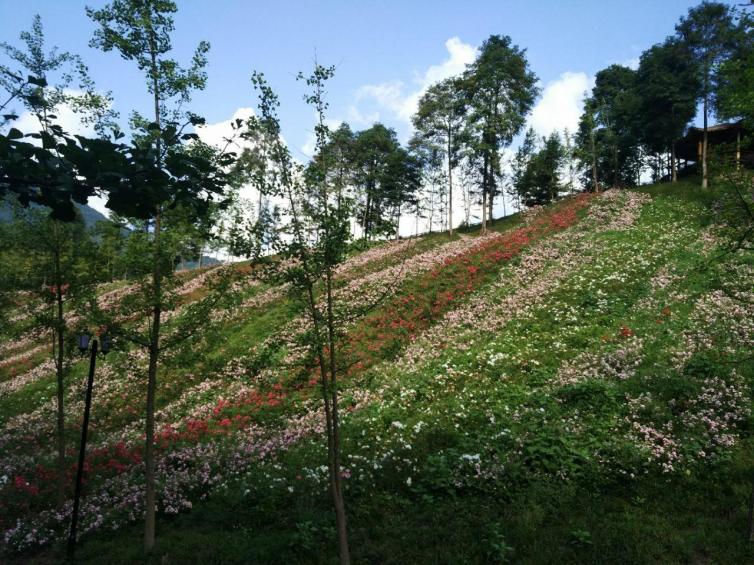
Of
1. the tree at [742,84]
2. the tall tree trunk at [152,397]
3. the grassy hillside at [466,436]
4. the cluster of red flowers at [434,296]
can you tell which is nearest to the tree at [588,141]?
the cluster of red flowers at [434,296]

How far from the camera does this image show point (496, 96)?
43688 mm

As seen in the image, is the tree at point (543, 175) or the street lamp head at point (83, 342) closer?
the street lamp head at point (83, 342)

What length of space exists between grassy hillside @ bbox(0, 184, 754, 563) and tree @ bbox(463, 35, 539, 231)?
22440 mm

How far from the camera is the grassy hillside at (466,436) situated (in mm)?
9078

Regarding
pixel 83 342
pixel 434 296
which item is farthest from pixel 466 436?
pixel 434 296

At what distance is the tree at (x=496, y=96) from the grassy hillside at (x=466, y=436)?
22.4 meters

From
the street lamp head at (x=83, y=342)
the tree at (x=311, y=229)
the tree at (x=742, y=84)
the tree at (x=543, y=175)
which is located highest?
the tree at (x=543, y=175)

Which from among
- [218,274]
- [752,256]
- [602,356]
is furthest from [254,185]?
[752,256]

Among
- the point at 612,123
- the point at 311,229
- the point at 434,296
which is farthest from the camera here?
the point at 612,123

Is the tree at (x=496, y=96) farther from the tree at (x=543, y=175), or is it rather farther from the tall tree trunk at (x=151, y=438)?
the tall tree trunk at (x=151, y=438)

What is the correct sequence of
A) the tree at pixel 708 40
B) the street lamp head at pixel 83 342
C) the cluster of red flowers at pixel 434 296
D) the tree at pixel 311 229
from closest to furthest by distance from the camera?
the tree at pixel 311 229
the street lamp head at pixel 83 342
the cluster of red flowers at pixel 434 296
the tree at pixel 708 40

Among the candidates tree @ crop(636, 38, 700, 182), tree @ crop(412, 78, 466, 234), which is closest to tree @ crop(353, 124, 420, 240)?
tree @ crop(412, 78, 466, 234)

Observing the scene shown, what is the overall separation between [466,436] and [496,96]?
40.0m

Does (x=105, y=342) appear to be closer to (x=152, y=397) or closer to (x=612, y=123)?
(x=152, y=397)
